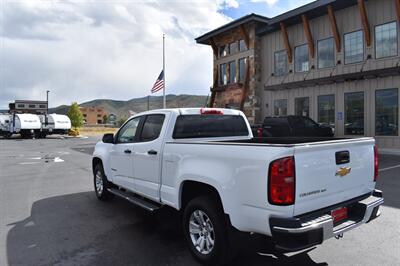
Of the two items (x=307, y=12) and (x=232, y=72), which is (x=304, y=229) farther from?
(x=232, y=72)

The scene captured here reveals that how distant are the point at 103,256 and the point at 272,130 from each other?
13.1 m

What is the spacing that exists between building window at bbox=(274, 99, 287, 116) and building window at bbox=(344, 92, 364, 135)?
4351 mm

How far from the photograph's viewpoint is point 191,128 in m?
4.82

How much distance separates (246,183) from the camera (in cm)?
316

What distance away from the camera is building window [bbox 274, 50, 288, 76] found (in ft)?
68.4

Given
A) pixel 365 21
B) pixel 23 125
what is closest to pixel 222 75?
pixel 365 21

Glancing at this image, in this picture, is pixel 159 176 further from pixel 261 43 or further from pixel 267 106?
pixel 261 43

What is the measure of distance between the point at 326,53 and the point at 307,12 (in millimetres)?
2631

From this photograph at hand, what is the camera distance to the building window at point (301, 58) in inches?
763

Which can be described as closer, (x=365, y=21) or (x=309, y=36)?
(x=365, y=21)

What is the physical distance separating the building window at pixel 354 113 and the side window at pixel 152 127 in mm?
14477

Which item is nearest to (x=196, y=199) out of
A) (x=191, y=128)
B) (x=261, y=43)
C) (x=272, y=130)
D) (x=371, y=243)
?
(x=191, y=128)

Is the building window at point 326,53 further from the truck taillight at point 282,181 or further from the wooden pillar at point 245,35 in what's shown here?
the truck taillight at point 282,181

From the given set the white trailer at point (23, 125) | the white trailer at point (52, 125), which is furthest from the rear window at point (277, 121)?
the white trailer at point (23, 125)
